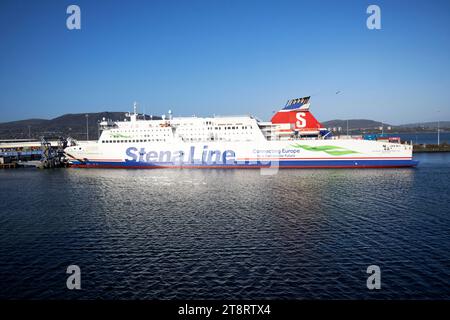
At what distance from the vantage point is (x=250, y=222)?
13.9 meters

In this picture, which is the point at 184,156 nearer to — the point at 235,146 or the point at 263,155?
the point at 235,146

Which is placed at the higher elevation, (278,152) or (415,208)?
(278,152)

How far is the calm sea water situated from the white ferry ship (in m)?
10.1

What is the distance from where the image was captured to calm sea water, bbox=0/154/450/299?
838 cm

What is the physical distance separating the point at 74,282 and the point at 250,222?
23.7 ft

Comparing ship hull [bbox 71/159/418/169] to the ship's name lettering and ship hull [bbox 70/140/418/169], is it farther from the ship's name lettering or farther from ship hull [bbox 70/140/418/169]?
the ship's name lettering

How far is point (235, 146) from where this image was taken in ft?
108

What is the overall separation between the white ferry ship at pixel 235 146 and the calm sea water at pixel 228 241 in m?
10.1

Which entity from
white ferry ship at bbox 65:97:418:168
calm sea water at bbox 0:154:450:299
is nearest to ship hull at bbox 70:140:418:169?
white ferry ship at bbox 65:97:418:168

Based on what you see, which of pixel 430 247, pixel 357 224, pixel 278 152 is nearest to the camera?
pixel 430 247

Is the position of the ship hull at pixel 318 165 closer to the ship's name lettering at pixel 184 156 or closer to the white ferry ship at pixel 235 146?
the white ferry ship at pixel 235 146

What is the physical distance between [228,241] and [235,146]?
2175 centimetres
